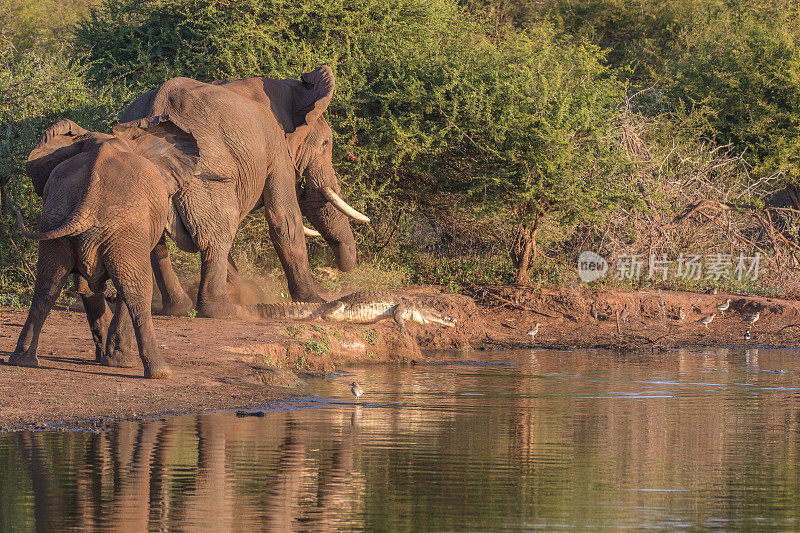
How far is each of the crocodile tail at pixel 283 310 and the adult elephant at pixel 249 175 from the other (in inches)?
25.0

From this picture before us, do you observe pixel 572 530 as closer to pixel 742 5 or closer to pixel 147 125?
pixel 147 125

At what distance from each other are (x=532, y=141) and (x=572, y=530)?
42.7 feet

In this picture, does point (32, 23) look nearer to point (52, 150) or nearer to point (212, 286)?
point (212, 286)

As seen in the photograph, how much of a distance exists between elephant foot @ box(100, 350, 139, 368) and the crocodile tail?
415 cm

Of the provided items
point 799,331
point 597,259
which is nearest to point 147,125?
point 597,259

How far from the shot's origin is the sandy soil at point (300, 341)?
34.9 feet

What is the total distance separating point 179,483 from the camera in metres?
7.84

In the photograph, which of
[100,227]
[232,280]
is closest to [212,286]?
[232,280]

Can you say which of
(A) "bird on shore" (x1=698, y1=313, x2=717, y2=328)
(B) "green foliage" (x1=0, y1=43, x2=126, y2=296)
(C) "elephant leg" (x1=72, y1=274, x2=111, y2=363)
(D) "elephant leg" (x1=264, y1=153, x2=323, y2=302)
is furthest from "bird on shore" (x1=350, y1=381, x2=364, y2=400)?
(A) "bird on shore" (x1=698, y1=313, x2=717, y2=328)

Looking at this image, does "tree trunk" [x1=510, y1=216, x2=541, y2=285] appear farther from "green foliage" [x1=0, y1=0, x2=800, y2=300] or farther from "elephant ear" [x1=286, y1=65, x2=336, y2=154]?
"elephant ear" [x1=286, y1=65, x2=336, y2=154]

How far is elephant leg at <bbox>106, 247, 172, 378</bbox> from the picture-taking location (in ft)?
36.0

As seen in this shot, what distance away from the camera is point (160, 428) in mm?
9641

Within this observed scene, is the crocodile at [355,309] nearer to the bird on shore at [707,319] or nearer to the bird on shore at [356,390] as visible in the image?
the bird on shore at [356,390]

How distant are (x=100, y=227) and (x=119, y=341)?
1.47m
